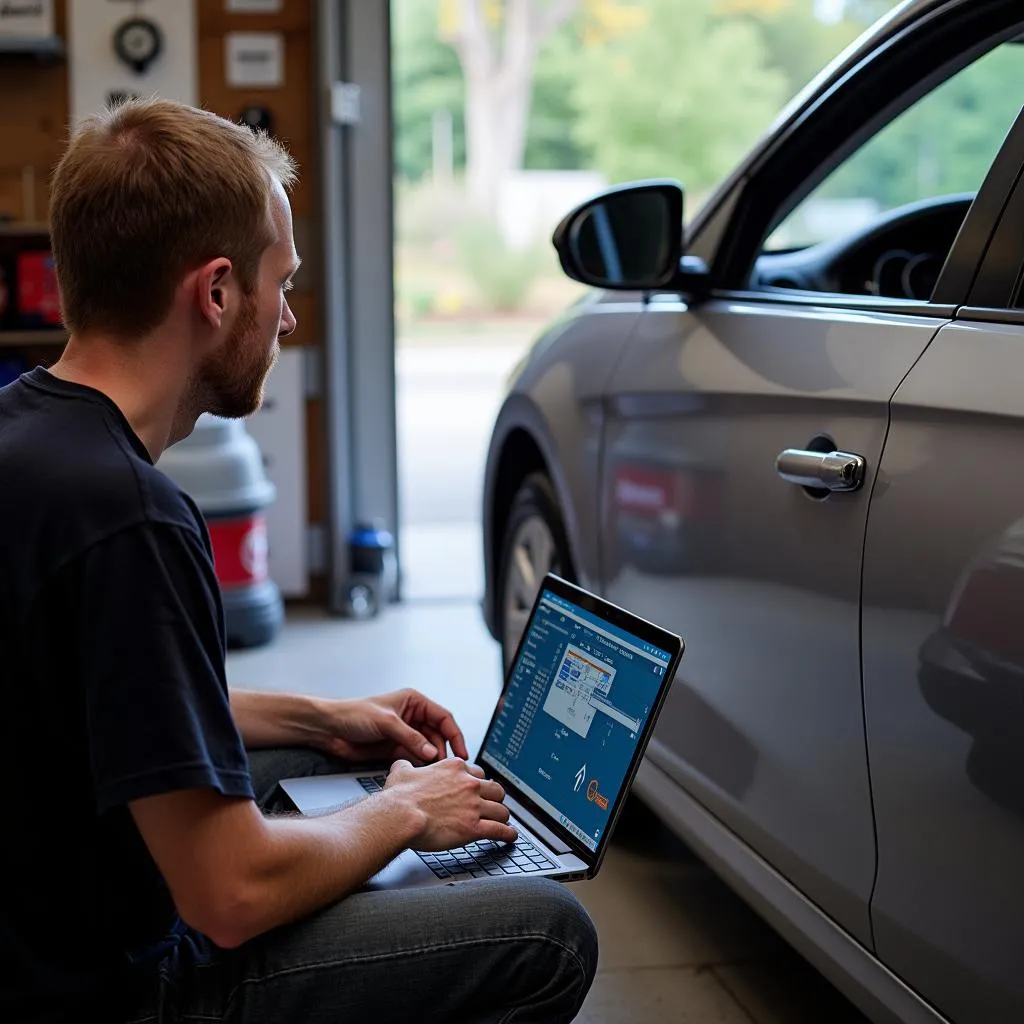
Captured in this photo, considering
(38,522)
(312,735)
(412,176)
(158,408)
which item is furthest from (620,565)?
(412,176)

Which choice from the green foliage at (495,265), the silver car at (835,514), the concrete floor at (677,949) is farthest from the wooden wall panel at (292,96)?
the green foliage at (495,265)

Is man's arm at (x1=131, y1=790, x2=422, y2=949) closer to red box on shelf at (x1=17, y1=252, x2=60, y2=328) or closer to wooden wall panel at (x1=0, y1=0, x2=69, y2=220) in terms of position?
red box on shelf at (x1=17, y1=252, x2=60, y2=328)

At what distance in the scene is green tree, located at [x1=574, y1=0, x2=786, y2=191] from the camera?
28.0 ft

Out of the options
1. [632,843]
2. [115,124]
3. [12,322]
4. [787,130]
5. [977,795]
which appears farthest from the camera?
[12,322]

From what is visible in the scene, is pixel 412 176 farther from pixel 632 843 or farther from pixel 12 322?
pixel 632 843

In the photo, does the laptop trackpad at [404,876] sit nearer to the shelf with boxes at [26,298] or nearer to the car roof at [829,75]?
the car roof at [829,75]

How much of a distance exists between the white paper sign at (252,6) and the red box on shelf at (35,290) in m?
1.09

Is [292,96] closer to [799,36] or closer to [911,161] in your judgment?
[799,36]

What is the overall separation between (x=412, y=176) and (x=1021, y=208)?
301 inches

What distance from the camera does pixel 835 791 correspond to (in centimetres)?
182

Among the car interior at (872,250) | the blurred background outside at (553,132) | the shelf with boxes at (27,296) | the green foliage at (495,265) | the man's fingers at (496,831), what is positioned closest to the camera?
the man's fingers at (496,831)

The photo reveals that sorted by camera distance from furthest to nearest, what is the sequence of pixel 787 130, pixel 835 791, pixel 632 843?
pixel 632 843, pixel 787 130, pixel 835 791

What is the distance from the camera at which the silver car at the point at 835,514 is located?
1537mm

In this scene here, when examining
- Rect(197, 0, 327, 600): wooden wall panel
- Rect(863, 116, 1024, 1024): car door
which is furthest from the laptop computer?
Rect(197, 0, 327, 600): wooden wall panel
